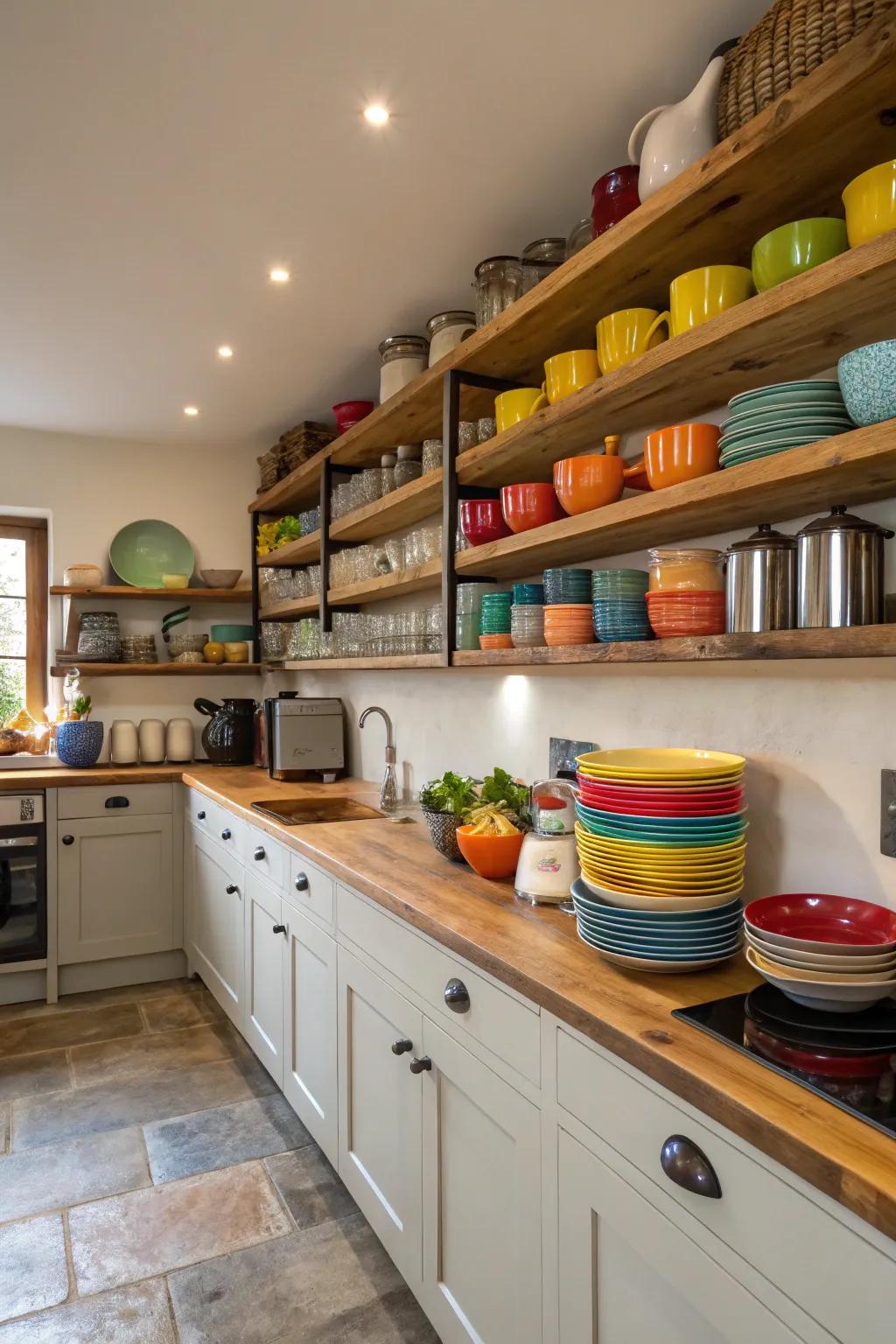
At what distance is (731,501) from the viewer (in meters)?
1.41

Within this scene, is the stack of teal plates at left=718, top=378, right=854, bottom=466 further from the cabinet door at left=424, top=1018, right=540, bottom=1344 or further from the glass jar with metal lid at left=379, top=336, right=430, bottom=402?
the glass jar with metal lid at left=379, top=336, right=430, bottom=402

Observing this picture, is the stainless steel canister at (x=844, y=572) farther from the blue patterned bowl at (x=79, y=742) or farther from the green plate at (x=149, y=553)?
the green plate at (x=149, y=553)

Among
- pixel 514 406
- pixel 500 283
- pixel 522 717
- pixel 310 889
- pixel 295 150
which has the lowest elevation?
pixel 310 889

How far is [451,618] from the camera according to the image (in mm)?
2275

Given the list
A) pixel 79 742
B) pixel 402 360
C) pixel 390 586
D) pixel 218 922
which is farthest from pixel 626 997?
pixel 79 742

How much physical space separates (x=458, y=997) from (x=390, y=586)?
1.51 meters

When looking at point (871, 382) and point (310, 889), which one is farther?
point (310, 889)

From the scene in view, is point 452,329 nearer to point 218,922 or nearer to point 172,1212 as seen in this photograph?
point 218,922

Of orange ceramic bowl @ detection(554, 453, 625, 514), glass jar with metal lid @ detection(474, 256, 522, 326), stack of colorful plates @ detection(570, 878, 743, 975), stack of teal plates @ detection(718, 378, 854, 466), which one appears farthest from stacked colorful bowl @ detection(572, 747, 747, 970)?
glass jar with metal lid @ detection(474, 256, 522, 326)

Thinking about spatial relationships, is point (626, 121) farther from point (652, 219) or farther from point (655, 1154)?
point (655, 1154)

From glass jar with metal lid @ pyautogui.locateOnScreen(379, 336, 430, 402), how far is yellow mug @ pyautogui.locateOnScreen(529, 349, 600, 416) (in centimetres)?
86

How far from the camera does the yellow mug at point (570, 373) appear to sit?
177 centimetres

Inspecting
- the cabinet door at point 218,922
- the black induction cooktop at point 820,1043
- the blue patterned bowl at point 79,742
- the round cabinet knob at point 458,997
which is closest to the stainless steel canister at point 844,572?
the black induction cooktop at point 820,1043

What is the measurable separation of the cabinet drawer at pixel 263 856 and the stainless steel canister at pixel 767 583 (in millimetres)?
1562
